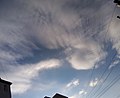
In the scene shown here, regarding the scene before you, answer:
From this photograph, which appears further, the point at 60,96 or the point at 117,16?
the point at 60,96

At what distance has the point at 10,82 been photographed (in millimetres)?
38344

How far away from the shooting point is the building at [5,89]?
35781 mm

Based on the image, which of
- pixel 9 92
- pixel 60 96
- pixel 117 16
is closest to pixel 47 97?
pixel 60 96

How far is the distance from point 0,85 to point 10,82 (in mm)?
2518

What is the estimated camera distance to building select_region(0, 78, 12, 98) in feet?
117

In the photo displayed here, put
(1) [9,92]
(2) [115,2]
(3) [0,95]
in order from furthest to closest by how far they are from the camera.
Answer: (1) [9,92], (3) [0,95], (2) [115,2]

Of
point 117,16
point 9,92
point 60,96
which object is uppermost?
point 9,92

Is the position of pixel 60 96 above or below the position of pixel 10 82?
below

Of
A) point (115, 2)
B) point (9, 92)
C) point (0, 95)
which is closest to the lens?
point (115, 2)

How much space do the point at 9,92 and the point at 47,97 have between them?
708 centimetres

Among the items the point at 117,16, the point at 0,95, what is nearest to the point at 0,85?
the point at 0,95

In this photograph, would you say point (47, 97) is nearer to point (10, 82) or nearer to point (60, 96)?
point (60, 96)

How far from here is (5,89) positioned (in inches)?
1455

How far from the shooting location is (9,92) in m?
37.4
